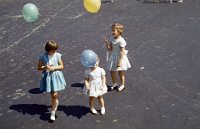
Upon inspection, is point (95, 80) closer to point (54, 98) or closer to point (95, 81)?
point (95, 81)

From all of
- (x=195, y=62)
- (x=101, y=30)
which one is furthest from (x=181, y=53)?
(x=101, y=30)

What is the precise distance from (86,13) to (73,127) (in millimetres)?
8424

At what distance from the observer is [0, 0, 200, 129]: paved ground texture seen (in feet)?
19.0

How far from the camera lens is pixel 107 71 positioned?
7762 millimetres

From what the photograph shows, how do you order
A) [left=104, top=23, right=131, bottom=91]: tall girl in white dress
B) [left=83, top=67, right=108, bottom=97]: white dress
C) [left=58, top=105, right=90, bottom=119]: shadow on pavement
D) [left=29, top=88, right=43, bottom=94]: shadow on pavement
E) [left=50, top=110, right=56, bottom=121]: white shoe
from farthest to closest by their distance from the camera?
1. [left=29, top=88, right=43, bottom=94]: shadow on pavement
2. [left=104, top=23, right=131, bottom=91]: tall girl in white dress
3. [left=58, top=105, right=90, bottom=119]: shadow on pavement
4. [left=50, top=110, right=56, bottom=121]: white shoe
5. [left=83, top=67, right=108, bottom=97]: white dress

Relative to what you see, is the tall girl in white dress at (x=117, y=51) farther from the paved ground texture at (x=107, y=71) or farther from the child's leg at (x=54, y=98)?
the child's leg at (x=54, y=98)

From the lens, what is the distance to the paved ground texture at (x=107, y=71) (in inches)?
229

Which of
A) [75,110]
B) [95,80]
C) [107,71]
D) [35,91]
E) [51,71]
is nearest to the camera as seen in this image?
[95,80]

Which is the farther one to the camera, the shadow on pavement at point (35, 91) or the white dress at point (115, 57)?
the shadow on pavement at point (35, 91)

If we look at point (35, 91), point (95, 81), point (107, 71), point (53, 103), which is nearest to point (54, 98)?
point (53, 103)

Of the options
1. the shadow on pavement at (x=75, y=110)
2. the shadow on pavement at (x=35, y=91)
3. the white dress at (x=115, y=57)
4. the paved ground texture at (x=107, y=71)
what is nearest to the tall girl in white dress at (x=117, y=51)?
the white dress at (x=115, y=57)

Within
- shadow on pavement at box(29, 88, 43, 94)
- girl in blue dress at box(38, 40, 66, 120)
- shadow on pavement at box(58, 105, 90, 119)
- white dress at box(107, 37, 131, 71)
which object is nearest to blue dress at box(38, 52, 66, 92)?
girl in blue dress at box(38, 40, 66, 120)

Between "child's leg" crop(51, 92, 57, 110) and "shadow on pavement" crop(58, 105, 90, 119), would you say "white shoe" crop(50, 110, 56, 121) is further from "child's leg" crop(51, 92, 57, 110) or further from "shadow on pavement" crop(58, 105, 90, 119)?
"shadow on pavement" crop(58, 105, 90, 119)

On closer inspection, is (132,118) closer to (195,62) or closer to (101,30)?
(195,62)
